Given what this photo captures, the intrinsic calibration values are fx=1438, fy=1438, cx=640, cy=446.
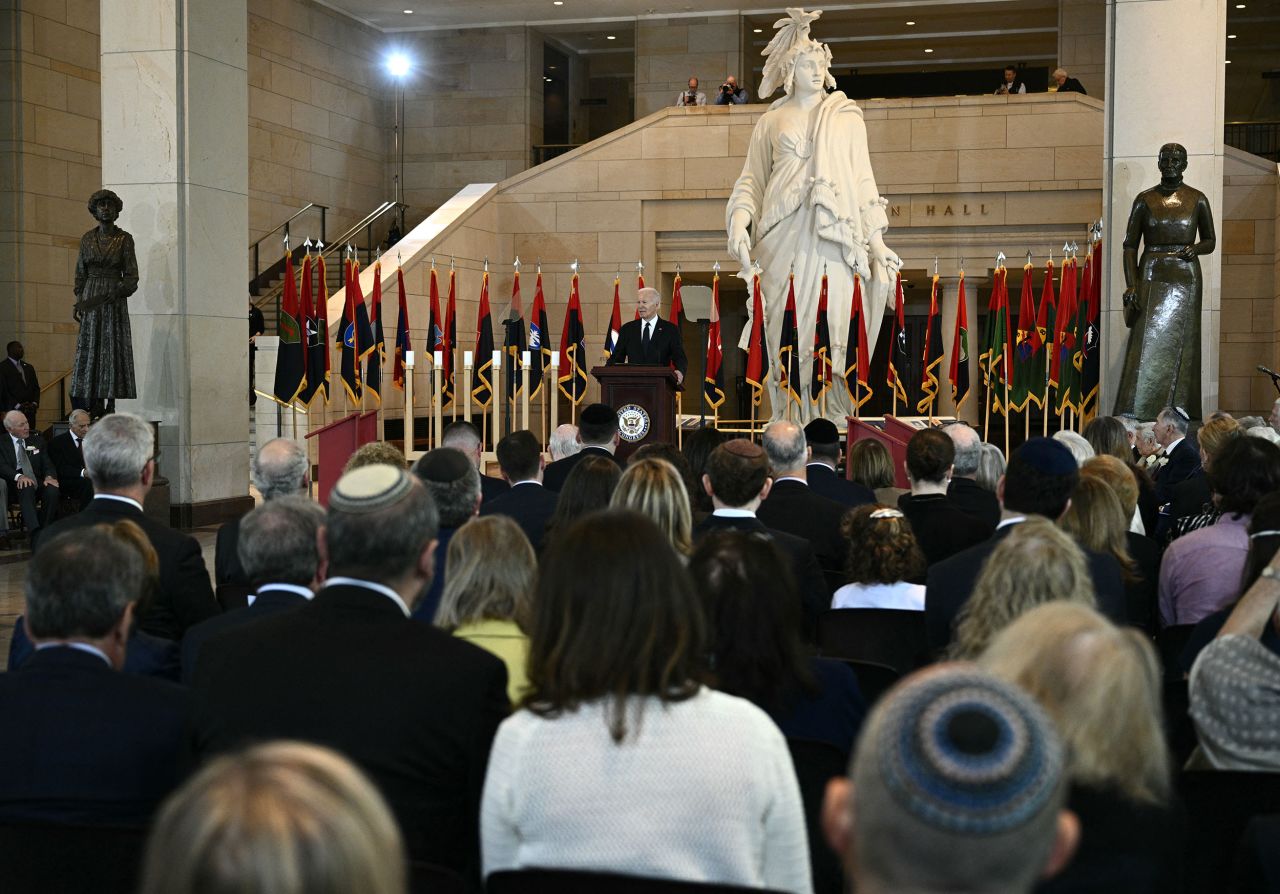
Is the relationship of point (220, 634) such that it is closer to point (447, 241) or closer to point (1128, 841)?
point (1128, 841)

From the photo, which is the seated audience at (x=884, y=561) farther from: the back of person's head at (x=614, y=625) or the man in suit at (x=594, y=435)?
the man in suit at (x=594, y=435)

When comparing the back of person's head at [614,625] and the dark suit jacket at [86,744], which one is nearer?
the back of person's head at [614,625]

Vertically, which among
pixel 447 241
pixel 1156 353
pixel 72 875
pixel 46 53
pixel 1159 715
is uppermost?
pixel 46 53

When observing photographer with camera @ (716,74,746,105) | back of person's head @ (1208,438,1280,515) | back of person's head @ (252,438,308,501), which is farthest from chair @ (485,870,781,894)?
photographer with camera @ (716,74,746,105)

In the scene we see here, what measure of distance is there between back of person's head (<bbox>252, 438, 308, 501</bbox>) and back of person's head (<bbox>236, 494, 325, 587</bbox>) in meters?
1.35

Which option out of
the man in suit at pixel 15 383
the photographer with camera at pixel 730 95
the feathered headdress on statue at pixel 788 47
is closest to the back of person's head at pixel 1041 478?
the feathered headdress on statue at pixel 788 47

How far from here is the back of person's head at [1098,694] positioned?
69.2 inches

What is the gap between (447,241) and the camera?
1903 centimetres

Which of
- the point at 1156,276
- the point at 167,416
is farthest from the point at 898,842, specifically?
the point at 167,416

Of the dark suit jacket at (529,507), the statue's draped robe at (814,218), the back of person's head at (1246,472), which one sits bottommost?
the dark suit jacket at (529,507)

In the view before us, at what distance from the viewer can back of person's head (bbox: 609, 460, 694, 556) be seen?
12.6 feet

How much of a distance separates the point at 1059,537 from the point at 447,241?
16.7 meters

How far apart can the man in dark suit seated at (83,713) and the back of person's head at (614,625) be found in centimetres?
68

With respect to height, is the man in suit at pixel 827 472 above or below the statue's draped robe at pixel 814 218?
below
